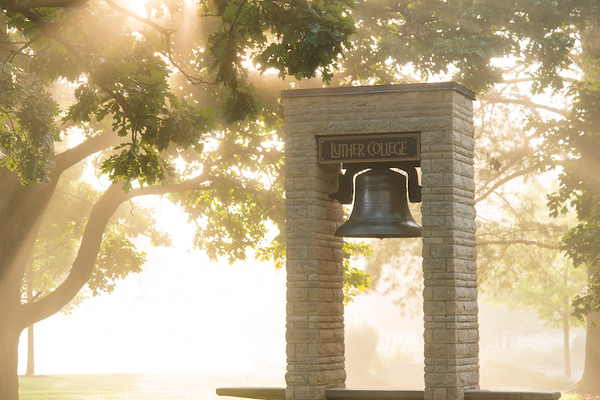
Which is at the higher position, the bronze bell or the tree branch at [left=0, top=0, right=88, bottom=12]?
the tree branch at [left=0, top=0, right=88, bottom=12]

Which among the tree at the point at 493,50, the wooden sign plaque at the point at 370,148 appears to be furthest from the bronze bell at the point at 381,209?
the tree at the point at 493,50

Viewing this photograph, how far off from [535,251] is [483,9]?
37.0 ft

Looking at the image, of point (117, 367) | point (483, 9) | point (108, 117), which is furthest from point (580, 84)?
point (117, 367)

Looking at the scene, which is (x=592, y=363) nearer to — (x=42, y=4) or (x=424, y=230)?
(x=424, y=230)

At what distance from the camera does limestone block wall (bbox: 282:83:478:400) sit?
7723mm

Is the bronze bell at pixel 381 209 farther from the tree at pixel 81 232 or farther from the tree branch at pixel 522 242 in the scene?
the tree branch at pixel 522 242

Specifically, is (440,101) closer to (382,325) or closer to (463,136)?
(463,136)

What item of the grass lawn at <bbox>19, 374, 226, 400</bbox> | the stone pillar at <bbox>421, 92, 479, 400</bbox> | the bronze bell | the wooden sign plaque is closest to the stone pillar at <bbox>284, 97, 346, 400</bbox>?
the wooden sign plaque

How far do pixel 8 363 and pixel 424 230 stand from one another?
455 inches

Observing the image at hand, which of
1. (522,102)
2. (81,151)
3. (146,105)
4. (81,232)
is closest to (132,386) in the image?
(81,232)

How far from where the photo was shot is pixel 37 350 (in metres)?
82.4

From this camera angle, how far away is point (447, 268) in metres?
7.73

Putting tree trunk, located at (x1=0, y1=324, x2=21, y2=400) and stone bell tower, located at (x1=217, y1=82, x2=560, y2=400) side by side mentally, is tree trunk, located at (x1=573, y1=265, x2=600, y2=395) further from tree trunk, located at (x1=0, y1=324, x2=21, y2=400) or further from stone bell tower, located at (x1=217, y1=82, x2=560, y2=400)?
stone bell tower, located at (x1=217, y1=82, x2=560, y2=400)

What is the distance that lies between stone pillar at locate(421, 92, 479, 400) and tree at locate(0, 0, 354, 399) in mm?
1373
